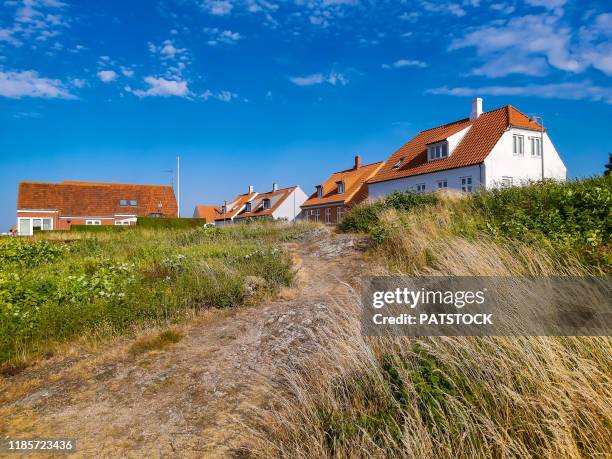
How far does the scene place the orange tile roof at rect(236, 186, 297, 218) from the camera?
52125 millimetres

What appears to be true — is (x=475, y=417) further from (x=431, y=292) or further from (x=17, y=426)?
(x=17, y=426)

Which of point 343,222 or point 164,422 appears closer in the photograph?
point 164,422

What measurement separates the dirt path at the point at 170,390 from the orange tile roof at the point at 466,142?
79.5 ft

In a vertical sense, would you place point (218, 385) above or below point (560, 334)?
below

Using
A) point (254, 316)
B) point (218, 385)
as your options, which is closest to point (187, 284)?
point (254, 316)

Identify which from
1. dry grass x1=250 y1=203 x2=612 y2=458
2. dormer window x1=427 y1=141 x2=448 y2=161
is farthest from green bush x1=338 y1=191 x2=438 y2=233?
dormer window x1=427 y1=141 x2=448 y2=161

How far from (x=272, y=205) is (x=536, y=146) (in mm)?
32228

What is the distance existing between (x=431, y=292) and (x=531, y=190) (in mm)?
6430

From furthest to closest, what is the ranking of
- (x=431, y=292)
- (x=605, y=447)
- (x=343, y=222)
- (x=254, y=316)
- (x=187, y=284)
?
(x=343, y=222)
(x=187, y=284)
(x=254, y=316)
(x=431, y=292)
(x=605, y=447)

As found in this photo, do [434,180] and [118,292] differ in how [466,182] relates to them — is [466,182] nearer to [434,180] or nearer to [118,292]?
[434,180]

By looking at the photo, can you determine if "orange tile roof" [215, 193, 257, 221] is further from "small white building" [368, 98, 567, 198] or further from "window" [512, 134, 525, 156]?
"window" [512, 134, 525, 156]

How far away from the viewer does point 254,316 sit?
680 centimetres

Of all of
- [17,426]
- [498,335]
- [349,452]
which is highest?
[498,335]

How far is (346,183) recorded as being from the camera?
139 ft
